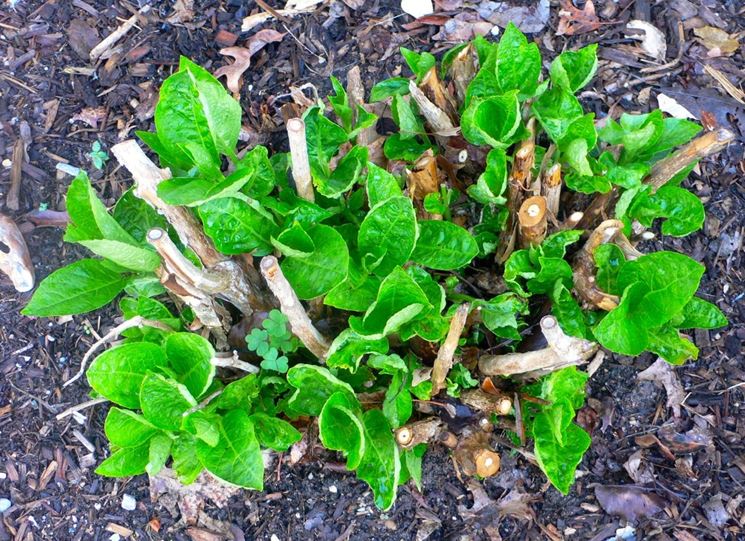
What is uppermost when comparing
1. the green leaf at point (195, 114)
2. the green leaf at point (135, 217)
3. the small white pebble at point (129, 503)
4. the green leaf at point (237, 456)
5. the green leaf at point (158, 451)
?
the green leaf at point (195, 114)

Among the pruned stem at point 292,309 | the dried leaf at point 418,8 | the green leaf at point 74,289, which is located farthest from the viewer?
the dried leaf at point 418,8

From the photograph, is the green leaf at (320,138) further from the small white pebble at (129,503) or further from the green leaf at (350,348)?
the small white pebble at (129,503)

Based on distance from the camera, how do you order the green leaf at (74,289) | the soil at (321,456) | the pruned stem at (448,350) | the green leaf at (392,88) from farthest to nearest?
the soil at (321,456)
the green leaf at (392,88)
the green leaf at (74,289)
the pruned stem at (448,350)

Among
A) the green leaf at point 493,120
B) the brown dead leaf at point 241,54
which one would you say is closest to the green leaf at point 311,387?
the green leaf at point 493,120

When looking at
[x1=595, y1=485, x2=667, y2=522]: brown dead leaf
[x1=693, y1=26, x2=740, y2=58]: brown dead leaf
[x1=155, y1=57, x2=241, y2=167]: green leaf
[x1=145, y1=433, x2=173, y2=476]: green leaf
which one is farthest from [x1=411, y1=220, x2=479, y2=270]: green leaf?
[x1=693, y1=26, x2=740, y2=58]: brown dead leaf

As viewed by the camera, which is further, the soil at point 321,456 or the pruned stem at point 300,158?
the soil at point 321,456

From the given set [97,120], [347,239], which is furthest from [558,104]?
[97,120]

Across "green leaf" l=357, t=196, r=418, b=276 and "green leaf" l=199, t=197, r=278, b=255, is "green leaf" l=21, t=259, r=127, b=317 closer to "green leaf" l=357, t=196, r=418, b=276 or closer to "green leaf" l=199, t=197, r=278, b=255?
"green leaf" l=199, t=197, r=278, b=255

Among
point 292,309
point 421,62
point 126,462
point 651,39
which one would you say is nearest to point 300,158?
point 292,309

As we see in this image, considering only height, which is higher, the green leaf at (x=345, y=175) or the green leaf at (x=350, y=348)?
the green leaf at (x=345, y=175)
